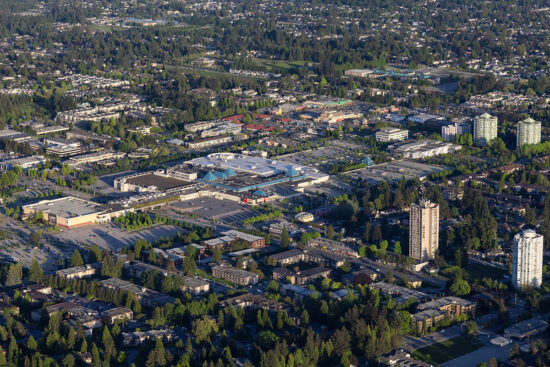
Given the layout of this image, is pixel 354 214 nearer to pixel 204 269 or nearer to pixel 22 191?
pixel 204 269

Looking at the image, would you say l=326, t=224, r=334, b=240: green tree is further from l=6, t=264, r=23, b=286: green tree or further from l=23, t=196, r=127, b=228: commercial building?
l=6, t=264, r=23, b=286: green tree

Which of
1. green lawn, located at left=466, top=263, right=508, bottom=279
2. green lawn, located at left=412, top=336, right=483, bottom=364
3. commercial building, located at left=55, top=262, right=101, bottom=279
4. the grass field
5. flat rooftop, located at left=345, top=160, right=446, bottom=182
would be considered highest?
commercial building, located at left=55, top=262, right=101, bottom=279

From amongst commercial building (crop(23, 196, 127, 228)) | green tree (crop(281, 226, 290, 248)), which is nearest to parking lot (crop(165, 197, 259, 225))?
commercial building (crop(23, 196, 127, 228))

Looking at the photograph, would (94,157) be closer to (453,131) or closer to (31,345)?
(453,131)

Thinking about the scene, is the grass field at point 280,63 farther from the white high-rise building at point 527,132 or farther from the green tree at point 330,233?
the green tree at point 330,233

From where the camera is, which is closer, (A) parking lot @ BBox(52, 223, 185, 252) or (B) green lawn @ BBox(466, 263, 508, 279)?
(B) green lawn @ BBox(466, 263, 508, 279)

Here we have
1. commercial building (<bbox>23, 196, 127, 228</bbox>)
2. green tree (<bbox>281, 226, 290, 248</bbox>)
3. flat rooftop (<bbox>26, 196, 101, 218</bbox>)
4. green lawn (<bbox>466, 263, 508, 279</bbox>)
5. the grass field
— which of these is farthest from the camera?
the grass field
